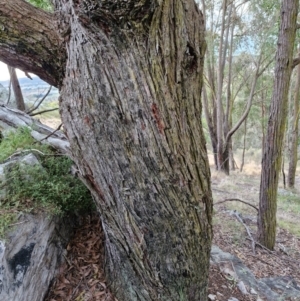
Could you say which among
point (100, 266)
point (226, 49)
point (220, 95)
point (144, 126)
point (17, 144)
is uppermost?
point (226, 49)

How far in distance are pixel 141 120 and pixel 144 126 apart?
Result: 0.10ft

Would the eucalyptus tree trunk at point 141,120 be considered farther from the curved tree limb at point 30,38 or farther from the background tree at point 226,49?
the background tree at point 226,49

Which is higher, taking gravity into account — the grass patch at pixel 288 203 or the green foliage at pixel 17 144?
the green foliage at pixel 17 144

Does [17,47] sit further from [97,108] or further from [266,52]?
[266,52]

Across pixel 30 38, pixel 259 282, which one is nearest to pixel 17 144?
pixel 30 38

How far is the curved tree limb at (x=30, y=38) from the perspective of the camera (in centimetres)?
144

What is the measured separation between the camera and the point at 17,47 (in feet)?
4.82

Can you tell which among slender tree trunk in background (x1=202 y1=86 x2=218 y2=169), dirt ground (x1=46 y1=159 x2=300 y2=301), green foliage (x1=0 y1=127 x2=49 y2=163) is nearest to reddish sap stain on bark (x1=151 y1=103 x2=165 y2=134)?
dirt ground (x1=46 y1=159 x2=300 y2=301)

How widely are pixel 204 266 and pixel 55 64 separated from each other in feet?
4.65

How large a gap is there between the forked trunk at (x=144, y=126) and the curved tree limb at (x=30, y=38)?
10 cm

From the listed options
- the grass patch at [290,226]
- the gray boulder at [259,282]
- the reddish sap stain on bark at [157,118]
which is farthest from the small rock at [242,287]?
the grass patch at [290,226]

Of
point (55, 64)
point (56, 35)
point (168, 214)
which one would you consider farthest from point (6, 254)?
point (56, 35)

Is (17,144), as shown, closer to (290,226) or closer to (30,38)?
(30,38)

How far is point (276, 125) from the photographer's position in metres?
3.29
